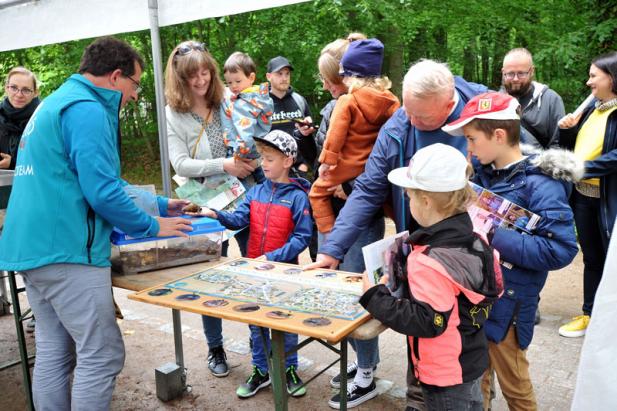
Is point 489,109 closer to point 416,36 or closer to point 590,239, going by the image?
point 590,239

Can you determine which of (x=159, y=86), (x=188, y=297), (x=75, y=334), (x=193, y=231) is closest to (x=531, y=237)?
(x=188, y=297)

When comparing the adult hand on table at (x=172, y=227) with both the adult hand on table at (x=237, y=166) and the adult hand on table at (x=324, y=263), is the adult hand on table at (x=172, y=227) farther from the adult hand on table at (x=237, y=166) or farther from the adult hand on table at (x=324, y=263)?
the adult hand on table at (x=237, y=166)

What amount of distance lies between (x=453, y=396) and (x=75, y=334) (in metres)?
1.55

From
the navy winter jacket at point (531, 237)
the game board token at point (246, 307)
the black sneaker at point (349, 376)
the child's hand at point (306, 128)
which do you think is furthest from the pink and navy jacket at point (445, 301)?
the child's hand at point (306, 128)

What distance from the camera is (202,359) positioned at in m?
3.80

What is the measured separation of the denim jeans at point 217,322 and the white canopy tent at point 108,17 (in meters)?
0.55

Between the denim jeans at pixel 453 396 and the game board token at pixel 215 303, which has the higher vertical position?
the game board token at pixel 215 303

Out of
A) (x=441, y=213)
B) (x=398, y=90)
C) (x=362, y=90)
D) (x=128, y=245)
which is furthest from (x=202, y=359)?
(x=398, y=90)

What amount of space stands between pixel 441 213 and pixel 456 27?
27.1 ft

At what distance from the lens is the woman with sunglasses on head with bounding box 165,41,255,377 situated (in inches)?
122

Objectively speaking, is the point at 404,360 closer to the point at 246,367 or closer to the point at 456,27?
the point at 246,367

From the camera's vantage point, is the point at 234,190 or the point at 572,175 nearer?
the point at 572,175

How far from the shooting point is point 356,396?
3.13 m

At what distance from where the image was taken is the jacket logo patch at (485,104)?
213 centimetres
